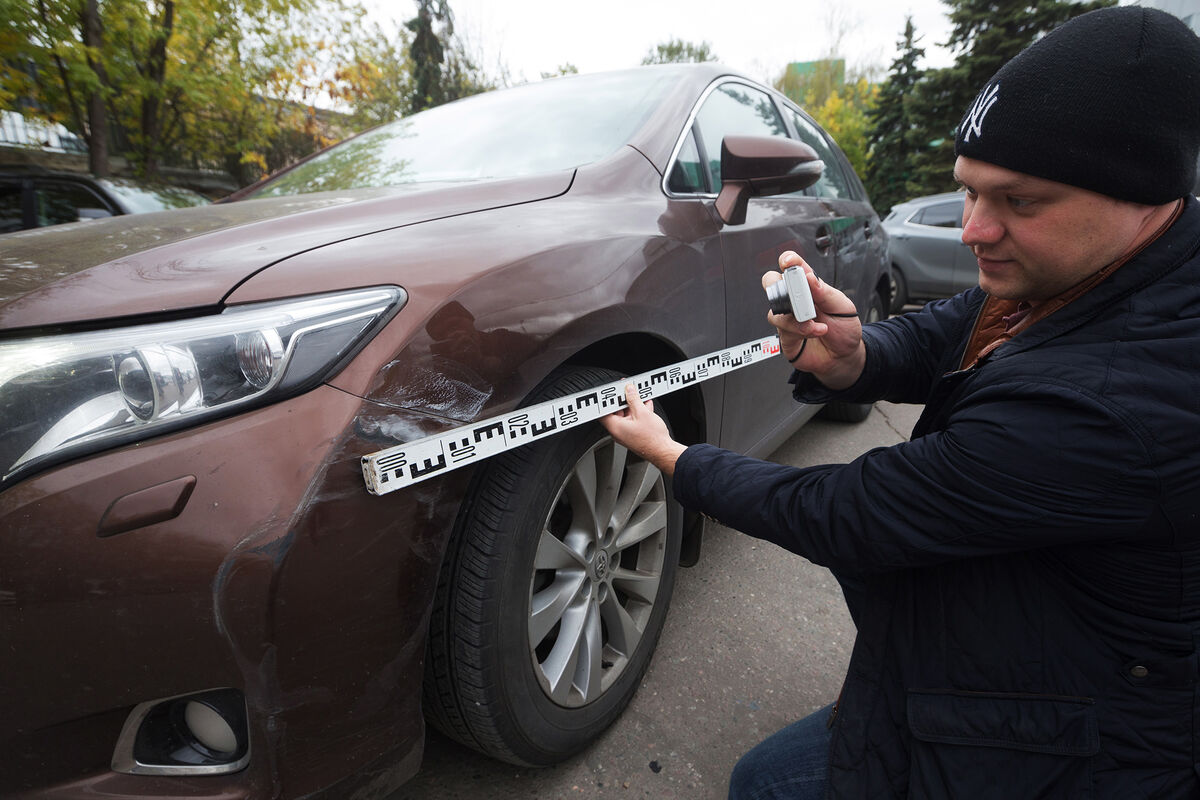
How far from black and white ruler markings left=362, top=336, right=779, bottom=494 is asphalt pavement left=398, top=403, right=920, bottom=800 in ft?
2.84

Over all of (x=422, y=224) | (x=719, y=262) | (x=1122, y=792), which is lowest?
(x=1122, y=792)

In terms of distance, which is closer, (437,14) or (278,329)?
(278,329)

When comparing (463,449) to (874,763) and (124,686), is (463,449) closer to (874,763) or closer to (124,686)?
(124,686)

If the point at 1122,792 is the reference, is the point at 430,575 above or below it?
above

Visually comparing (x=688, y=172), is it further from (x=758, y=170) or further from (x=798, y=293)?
(x=798, y=293)

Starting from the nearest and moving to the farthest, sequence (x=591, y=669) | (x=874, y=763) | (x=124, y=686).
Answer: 1. (x=124, y=686)
2. (x=874, y=763)
3. (x=591, y=669)

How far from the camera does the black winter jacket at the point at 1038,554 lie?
0.83m

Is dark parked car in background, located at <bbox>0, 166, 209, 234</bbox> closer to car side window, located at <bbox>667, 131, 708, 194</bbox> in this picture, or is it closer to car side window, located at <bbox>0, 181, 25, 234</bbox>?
car side window, located at <bbox>0, 181, 25, 234</bbox>

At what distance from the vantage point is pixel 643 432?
1.36 meters

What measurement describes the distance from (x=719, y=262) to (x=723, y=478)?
2.80 ft

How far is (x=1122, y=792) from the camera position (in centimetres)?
94

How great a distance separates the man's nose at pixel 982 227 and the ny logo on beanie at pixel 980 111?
0.10 m

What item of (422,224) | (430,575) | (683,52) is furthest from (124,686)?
(683,52)

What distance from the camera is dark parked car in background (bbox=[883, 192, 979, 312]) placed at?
7.90 metres
